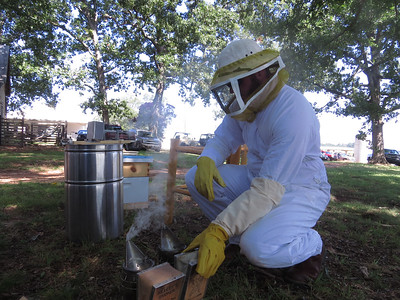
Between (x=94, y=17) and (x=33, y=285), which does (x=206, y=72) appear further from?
(x=33, y=285)

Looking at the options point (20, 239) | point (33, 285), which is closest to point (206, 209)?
point (33, 285)

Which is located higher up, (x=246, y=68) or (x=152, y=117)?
(x=152, y=117)

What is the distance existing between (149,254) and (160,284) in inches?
42.0

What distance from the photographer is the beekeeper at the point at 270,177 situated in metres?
1.45

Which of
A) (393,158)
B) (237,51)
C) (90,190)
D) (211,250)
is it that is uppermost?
(237,51)

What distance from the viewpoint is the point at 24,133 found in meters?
16.2

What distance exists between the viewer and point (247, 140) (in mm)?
2055

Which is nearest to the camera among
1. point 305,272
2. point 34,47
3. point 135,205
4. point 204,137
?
point 305,272

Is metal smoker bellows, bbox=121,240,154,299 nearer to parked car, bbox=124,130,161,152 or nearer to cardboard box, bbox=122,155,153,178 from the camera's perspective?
cardboard box, bbox=122,155,153,178

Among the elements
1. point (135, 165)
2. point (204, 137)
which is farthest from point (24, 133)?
point (135, 165)

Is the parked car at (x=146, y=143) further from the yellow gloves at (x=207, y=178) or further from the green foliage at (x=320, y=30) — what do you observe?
the yellow gloves at (x=207, y=178)

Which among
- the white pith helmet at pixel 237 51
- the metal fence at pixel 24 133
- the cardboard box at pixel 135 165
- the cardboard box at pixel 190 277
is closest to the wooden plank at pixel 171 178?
the cardboard box at pixel 135 165

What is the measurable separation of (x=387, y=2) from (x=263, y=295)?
3.96 metres

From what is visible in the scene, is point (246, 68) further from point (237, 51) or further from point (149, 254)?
point (149, 254)
